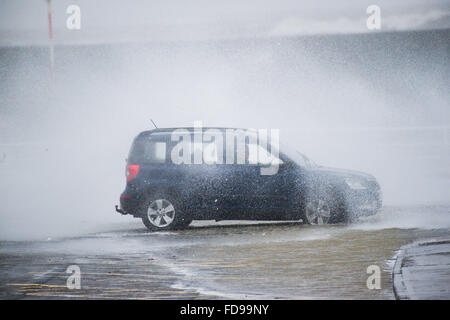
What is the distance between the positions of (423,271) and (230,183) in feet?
18.9

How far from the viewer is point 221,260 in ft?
35.9

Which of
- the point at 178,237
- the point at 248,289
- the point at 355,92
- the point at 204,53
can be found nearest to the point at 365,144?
the point at 355,92

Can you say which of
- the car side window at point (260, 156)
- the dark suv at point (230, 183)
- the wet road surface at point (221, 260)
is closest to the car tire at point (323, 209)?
the dark suv at point (230, 183)

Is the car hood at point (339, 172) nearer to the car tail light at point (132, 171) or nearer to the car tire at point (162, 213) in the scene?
the car tire at point (162, 213)

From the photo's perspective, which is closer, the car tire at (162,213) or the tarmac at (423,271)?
the tarmac at (423,271)

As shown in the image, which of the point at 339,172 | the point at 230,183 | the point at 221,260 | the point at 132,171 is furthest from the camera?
the point at 132,171

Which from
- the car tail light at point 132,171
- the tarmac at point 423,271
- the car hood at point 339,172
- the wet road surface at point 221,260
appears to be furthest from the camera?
the car tail light at point 132,171

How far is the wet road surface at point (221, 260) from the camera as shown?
873 centimetres

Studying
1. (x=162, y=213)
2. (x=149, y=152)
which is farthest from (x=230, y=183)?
(x=149, y=152)

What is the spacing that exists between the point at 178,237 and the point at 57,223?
449 cm

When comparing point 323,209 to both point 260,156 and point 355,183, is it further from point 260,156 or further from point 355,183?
point 260,156

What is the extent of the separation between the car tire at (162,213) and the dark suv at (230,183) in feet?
0.05
